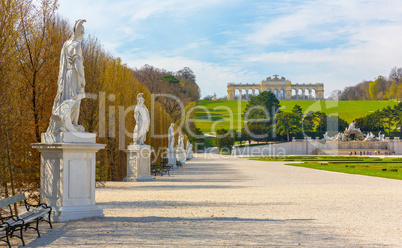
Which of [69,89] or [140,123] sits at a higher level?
[69,89]

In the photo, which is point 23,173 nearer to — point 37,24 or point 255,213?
point 37,24

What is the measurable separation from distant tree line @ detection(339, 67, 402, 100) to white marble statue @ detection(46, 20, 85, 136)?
13065 centimetres

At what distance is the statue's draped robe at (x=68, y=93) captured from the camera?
8394 mm

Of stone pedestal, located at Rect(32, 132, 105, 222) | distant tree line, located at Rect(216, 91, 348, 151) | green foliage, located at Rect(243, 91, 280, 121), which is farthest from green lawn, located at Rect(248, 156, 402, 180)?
green foliage, located at Rect(243, 91, 280, 121)

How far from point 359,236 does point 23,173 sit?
27.1ft

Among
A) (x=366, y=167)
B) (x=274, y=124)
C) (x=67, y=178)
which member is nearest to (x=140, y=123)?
(x=67, y=178)

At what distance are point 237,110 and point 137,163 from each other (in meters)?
105

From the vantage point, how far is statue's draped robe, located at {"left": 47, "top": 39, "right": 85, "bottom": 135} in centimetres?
839

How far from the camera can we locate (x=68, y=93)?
8.51 m

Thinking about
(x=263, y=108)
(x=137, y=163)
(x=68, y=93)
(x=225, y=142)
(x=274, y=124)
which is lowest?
(x=137, y=163)

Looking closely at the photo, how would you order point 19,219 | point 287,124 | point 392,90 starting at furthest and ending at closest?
point 392,90 < point 287,124 < point 19,219

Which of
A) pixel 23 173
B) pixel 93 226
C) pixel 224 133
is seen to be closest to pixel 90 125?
pixel 23 173

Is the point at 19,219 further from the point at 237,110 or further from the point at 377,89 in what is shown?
the point at 377,89

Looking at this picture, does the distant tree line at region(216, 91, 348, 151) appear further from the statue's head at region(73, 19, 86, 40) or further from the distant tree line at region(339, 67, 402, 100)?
the statue's head at region(73, 19, 86, 40)
